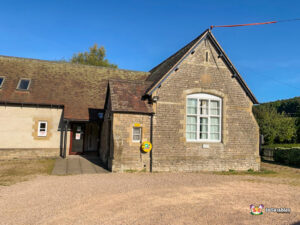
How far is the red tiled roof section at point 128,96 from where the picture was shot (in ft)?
39.0

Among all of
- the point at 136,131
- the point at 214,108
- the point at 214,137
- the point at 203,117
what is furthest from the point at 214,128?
the point at 136,131

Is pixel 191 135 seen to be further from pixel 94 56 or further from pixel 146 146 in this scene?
pixel 94 56

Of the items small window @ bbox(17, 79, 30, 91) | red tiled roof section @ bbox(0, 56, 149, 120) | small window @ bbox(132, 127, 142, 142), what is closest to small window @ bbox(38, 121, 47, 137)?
red tiled roof section @ bbox(0, 56, 149, 120)

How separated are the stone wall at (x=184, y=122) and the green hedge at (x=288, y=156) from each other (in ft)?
16.7

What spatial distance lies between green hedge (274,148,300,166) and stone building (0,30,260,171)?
16.6 feet

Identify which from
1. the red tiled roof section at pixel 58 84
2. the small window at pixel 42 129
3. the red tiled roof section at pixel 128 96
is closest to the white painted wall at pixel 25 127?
the small window at pixel 42 129

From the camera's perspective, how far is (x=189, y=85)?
13.1 m

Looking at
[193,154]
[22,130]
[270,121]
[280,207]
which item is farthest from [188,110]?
[270,121]

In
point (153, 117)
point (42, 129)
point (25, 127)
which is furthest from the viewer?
point (42, 129)

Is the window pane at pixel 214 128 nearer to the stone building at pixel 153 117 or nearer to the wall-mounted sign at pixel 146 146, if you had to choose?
the stone building at pixel 153 117

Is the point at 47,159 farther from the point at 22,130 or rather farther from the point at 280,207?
the point at 280,207

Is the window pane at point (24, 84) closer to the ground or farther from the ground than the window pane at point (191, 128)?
farther from the ground

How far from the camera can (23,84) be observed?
667 inches

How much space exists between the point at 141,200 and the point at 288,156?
49.5 feet
